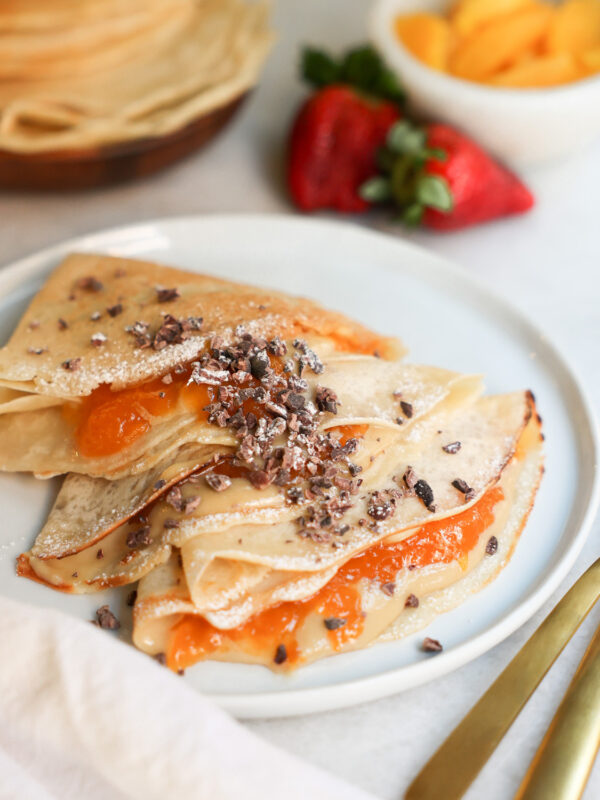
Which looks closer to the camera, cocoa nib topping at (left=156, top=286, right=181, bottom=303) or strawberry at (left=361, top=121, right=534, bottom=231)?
cocoa nib topping at (left=156, top=286, right=181, bottom=303)

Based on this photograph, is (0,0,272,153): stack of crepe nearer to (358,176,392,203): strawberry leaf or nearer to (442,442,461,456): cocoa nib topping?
(358,176,392,203): strawberry leaf

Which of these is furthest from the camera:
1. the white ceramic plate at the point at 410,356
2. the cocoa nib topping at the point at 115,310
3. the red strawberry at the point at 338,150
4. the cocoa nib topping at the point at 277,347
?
the red strawberry at the point at 338,150

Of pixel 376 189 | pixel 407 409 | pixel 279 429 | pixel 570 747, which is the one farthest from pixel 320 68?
pixel 570 747

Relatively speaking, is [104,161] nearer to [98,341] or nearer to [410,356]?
[98,341]

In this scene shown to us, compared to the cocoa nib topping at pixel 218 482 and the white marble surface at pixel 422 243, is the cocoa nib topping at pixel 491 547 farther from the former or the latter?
the cocoa nib topping at pixel 218 482

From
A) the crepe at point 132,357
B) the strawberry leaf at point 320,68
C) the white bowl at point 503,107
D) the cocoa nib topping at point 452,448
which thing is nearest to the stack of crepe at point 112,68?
the strawberry leaf at point 320,68

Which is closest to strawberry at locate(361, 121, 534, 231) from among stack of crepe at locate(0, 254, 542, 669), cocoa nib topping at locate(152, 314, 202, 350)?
stack of crepe at locate(0, 254, 542, 669)

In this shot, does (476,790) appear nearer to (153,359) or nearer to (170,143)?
(153,359)
